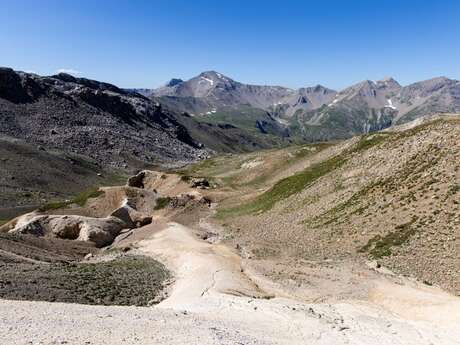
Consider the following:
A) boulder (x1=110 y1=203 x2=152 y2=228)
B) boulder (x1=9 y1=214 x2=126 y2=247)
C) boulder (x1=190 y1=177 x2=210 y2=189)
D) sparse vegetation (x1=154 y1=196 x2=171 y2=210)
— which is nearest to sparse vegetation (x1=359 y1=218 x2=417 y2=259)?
boulder (x1=9 y1=214 x2=126 y2=247)

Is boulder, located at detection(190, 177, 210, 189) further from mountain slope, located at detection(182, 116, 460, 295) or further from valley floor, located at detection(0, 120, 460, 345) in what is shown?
mountain slope, located at detection(182, 116, 460, 295)

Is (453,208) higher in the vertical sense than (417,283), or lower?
higher

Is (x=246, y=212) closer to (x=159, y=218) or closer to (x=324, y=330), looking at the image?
(x=159, y=218)

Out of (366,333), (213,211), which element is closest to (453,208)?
(366,333)

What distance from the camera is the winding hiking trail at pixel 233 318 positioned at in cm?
2212

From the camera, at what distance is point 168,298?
35.4 m

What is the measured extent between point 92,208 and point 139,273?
159 feet

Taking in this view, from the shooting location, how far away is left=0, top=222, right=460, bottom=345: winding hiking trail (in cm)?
2212

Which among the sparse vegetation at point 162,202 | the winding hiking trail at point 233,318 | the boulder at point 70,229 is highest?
the winding hiking trail at point 233,318

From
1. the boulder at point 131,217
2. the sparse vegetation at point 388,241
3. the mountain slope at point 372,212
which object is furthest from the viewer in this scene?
the boulder at point 131,217

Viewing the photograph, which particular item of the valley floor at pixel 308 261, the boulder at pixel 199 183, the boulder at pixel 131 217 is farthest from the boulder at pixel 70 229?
the boulder at pixel 199 183

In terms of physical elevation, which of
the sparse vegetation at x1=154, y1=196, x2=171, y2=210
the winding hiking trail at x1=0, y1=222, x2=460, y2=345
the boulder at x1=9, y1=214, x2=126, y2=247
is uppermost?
the winding hiking trail at x1=0, y1=222, x2=460, y2=345

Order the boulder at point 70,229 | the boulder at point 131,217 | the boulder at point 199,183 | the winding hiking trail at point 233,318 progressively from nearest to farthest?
the winding hiking trail at point 233,318
the boulder at point 70,229
the boulder at point 131,217
the boulder at point 199,183

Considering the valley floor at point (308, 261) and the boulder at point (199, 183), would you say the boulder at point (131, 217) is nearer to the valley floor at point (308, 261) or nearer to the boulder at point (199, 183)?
the valley floor at point (308, 261)
